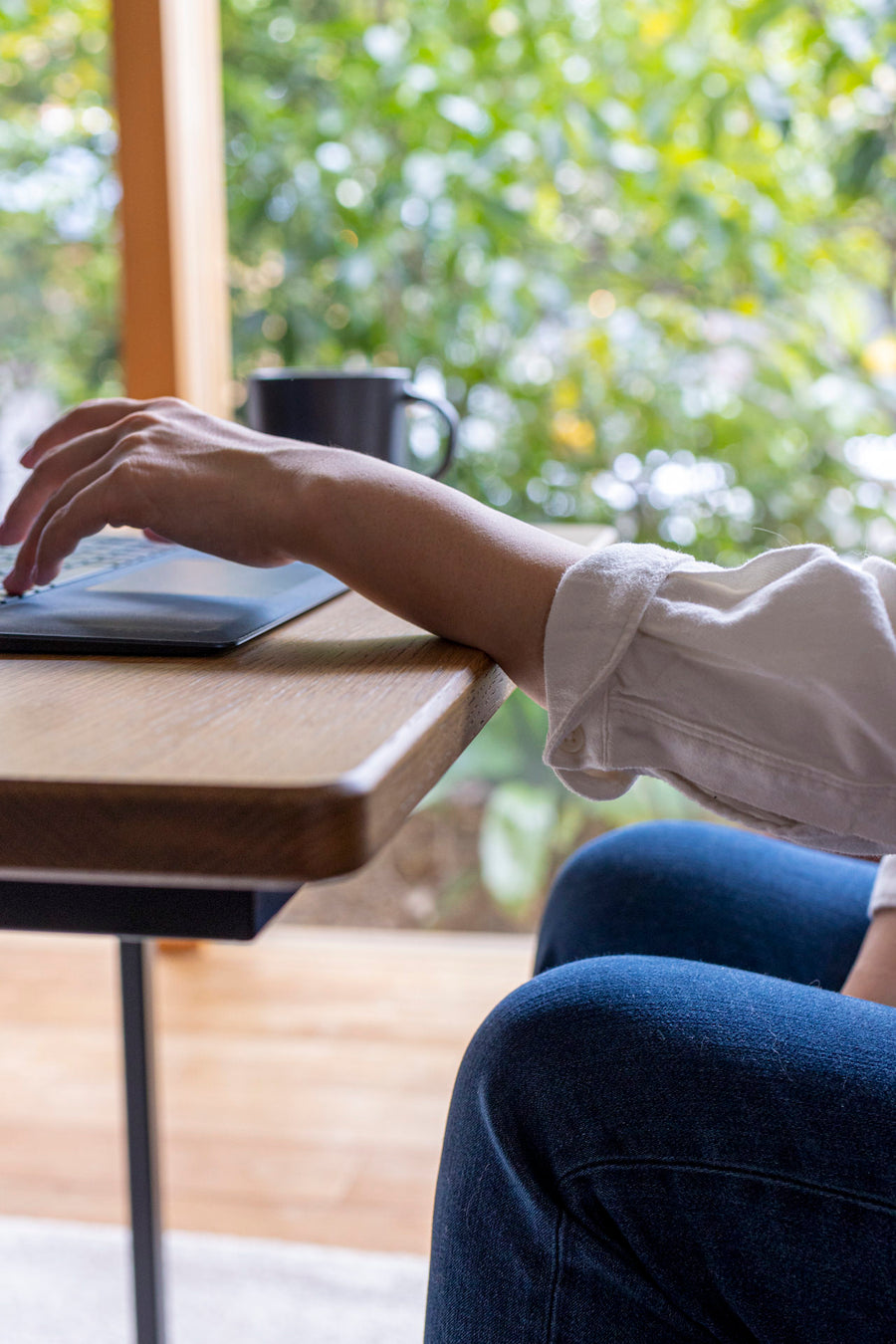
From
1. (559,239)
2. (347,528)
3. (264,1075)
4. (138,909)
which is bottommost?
(264,1075)

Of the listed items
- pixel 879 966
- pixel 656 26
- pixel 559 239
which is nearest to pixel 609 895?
pixel 879 966

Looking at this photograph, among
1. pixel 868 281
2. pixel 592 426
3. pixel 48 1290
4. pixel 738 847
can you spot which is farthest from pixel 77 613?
pixel 868 281

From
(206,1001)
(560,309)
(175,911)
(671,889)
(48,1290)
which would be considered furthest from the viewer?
(560,309)

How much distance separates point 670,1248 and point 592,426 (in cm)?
161

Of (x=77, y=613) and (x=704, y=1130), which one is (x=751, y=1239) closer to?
(x=704, y=1130)

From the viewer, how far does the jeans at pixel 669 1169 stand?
18.0 inches

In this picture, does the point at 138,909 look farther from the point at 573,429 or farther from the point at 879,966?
the point at 573,429

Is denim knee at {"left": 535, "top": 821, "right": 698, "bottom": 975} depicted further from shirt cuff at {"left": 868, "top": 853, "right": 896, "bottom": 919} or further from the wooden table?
the wooden table

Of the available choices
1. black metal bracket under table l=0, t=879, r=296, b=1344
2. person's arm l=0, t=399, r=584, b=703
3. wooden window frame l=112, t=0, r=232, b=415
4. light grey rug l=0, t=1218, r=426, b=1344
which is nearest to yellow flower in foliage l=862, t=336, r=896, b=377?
wooden window frame l=112, t=0, r=232, b=415

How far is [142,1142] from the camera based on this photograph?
925 mm

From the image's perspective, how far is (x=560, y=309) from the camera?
1935mm

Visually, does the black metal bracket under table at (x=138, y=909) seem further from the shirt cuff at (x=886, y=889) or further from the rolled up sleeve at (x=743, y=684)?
the shirt cuff at (x=886, y=889)

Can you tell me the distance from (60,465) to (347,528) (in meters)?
0.15

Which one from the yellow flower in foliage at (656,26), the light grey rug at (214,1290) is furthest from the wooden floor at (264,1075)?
the yellow flower in foliage at (656,26)
